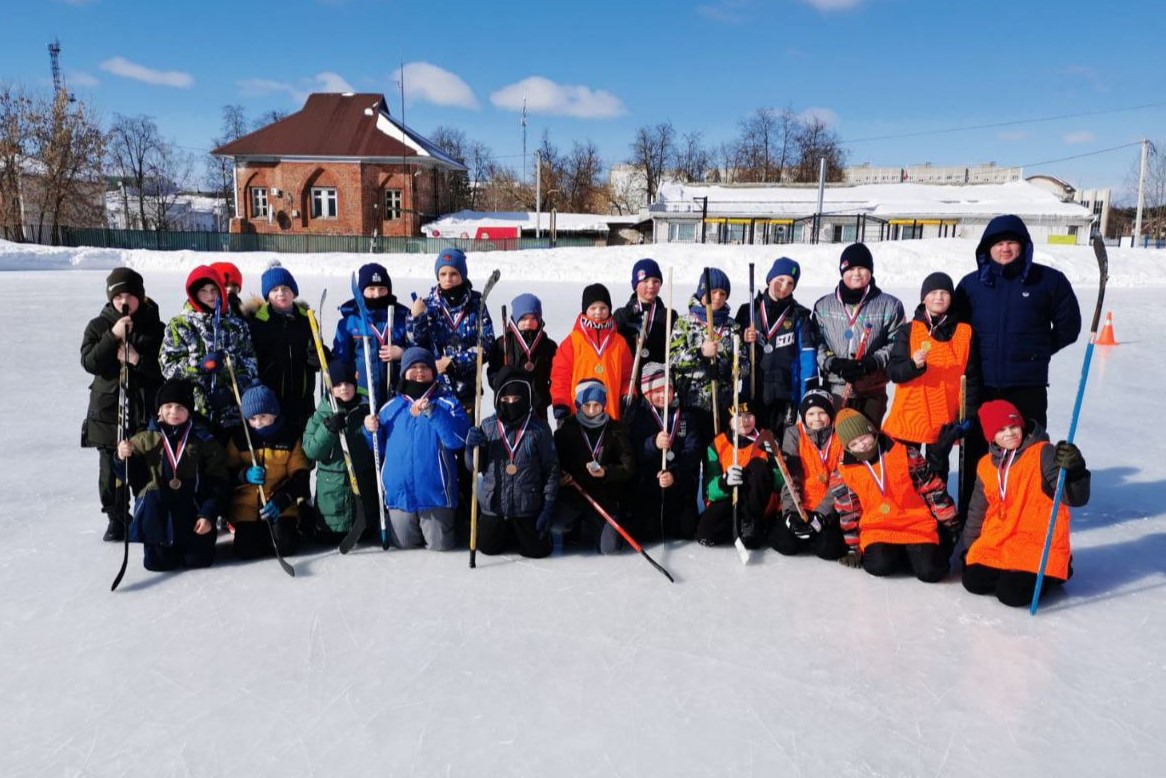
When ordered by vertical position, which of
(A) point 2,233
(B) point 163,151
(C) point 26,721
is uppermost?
(B) point 163,151

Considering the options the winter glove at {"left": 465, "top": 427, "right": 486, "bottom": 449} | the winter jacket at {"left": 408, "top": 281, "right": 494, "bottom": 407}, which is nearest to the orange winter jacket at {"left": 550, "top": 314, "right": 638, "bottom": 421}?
the winter jacket at {"left": 408, "top": 281, "right": 494, "bottom": 407}

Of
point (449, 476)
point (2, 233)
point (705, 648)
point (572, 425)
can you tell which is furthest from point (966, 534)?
point (2, 233)

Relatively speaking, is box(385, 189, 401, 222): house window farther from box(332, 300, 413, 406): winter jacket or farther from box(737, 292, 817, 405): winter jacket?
box(737, 292, 817, 405): winter jacket

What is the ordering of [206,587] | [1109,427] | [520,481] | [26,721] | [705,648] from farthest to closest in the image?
[1109,427] → [520,481] → [206,587] → [705,648] → [26,721]

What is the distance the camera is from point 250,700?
8.80 feet

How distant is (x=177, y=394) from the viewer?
368 centimetres

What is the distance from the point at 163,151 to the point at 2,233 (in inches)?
867

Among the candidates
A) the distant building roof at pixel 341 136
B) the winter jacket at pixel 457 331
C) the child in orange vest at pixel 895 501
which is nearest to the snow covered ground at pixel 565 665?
the child in orange vest at pixel 895 501

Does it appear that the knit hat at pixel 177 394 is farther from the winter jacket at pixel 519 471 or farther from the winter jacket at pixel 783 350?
the winter jacket at pixel 783 350

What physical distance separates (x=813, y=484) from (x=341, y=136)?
39.2 meters

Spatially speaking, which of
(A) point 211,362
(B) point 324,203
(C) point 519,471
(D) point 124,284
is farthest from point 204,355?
(B) point 324,203

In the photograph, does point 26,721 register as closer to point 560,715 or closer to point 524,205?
point 560,715

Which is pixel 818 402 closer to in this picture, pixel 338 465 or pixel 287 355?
pixel 338 465

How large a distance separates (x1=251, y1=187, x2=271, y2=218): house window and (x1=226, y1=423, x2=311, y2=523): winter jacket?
3831 centimetres
